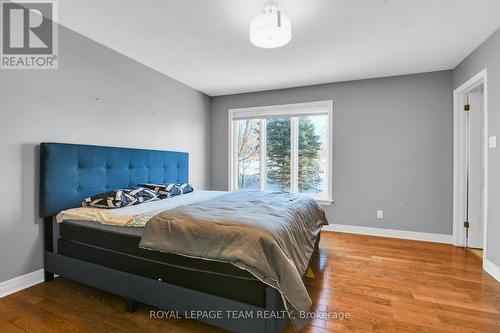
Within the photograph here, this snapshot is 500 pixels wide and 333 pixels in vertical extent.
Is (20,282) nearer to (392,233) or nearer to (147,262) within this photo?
(147,262)

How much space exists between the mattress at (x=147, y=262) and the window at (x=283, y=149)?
2.72 m

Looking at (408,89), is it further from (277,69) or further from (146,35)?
(146,35)

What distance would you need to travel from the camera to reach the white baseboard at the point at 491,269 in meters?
2.24

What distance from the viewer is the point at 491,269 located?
2.34 metres

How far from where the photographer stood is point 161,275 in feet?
5.47

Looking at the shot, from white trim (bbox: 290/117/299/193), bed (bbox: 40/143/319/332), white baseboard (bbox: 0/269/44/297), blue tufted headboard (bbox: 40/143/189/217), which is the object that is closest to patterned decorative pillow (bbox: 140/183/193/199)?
blue tufted headboard (bbox: 40/143/189/217)

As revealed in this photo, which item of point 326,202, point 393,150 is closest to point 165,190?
point 326,202

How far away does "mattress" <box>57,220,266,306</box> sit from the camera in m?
1.43

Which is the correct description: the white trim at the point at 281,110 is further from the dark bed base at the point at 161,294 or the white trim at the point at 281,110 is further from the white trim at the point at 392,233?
the dark bed base at the point at 161,294

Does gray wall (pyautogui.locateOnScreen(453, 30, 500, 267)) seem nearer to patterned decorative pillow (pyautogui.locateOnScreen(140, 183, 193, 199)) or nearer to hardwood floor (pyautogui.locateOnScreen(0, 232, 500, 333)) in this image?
hardwood floor (pyautogui.locateOnScreen(0, 232, 500, 333))

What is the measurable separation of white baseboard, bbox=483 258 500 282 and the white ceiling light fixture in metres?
2.85

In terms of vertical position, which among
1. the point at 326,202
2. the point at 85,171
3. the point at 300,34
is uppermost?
the point at 300,34

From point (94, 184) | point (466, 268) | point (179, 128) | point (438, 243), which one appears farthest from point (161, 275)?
point (438, 243)

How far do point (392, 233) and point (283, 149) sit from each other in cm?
209
